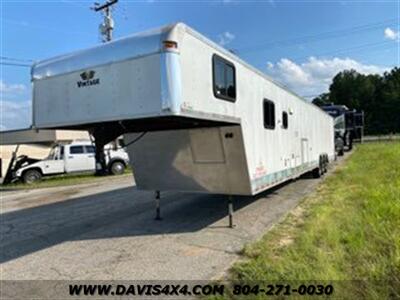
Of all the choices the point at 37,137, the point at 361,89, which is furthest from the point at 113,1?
the point at 361,89

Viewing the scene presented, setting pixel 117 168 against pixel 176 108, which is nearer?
pixel 176 108

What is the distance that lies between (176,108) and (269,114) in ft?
13.2

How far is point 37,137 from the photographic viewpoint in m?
46.3

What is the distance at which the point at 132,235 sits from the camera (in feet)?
24.0

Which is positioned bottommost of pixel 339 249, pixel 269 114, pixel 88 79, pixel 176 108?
pixel 339 249

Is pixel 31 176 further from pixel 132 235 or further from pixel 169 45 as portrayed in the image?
pixel 169 45

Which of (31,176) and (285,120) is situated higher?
(285,120)

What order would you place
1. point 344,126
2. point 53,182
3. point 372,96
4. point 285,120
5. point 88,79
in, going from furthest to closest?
point 372,96 < point 344,126 < point 53,182 < point 285,120 < point 88,79

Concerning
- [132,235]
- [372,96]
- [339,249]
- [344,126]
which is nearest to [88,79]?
[132,235]

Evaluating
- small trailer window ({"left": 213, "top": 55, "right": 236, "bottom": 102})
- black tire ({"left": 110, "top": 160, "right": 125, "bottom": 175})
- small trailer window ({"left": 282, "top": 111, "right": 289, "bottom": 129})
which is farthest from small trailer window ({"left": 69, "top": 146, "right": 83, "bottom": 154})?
small trailer window ({"left": 213, "top": 55, "right": 236, "bottom": 102})

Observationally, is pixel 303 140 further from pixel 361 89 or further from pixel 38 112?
pixel 361 89

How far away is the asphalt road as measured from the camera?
216 inches

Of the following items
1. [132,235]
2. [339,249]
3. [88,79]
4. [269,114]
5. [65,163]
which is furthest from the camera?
[65,163]

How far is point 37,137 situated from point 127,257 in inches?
1735
